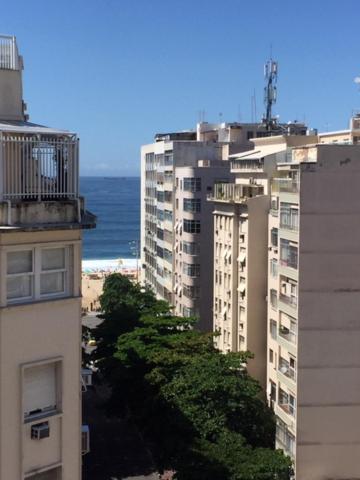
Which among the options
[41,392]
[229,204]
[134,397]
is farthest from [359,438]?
[41,392]

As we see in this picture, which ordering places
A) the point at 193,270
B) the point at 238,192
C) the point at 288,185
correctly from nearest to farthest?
1. the point at 288,185
2. the point at 238,192
3. the point at 193,270

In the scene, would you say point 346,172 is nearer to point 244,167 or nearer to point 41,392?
point 244,167

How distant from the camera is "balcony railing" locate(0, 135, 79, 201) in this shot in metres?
13.1

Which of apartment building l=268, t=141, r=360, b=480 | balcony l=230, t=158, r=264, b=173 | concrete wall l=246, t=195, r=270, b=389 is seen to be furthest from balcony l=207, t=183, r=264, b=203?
apartment building l=268, t=141, r=360, b=480

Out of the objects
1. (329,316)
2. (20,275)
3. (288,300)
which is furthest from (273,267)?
(20,275)

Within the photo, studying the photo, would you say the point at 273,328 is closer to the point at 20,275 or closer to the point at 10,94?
the point at 10,94

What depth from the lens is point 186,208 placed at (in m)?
57.3

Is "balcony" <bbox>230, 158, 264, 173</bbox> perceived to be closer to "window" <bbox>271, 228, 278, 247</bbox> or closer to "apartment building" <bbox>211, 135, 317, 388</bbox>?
"apartment building" <bbox>211, 135, 317, 388</bbox>

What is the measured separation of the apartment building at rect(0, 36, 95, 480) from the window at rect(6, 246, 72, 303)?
0.02m

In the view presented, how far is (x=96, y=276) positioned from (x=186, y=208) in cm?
Result: 5643

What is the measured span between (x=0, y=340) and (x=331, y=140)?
1318 inches

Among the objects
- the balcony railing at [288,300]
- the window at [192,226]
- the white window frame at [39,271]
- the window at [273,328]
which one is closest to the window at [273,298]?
the window at [273,328]

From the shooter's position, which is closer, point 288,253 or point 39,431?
point 39,431

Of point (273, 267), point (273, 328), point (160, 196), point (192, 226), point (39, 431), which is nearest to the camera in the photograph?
point (39, 431)
